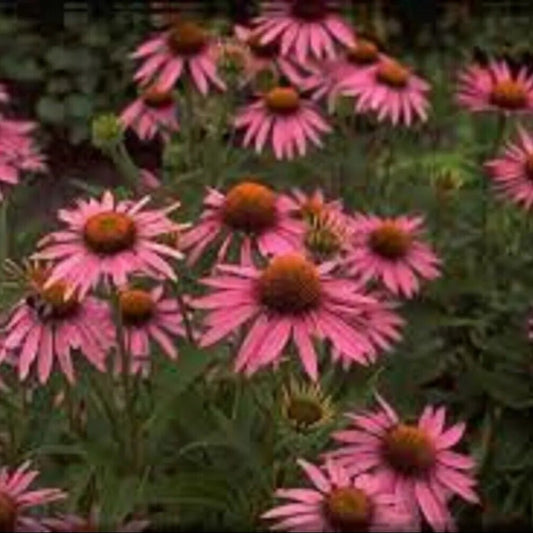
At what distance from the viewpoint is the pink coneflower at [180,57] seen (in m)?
2.45

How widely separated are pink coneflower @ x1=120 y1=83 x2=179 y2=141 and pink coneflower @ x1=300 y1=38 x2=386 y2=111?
0.76ft

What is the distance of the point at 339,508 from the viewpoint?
4.98 ft

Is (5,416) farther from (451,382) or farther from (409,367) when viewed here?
(451,382)

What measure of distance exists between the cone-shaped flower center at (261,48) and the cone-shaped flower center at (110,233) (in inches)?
34.7

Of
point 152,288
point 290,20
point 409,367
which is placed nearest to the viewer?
point 152,288

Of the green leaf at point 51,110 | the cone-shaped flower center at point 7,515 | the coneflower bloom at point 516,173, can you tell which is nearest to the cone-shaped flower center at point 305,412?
the cone-shaped flower center at point 7,515

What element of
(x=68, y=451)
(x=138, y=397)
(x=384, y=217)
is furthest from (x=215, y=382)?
(x=384, y=217)

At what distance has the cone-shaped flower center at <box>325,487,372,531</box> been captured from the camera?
4.95 ft

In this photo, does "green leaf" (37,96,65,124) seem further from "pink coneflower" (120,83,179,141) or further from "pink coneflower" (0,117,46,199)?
"pink coneflower" (0,117,46,199)

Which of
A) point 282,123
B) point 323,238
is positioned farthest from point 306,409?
point 282,123

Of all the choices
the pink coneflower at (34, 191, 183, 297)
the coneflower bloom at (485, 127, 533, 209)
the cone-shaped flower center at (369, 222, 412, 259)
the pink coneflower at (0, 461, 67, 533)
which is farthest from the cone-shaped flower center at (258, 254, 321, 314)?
the coneflower bloom at (485, 127, 533, 209)

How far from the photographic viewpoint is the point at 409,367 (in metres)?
2.17

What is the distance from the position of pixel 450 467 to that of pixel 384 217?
681mm

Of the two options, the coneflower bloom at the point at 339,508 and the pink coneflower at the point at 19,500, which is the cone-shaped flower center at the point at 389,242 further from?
the pink coneflower at the point at 19,500
